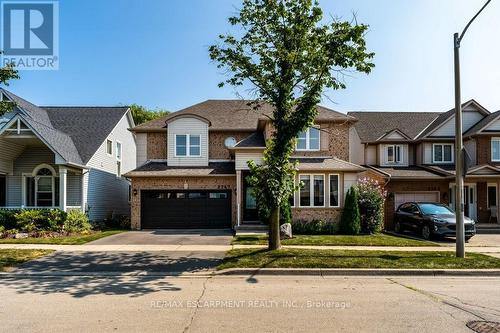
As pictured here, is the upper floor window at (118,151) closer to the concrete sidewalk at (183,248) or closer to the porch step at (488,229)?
the concrete sidewalk at (183,248)

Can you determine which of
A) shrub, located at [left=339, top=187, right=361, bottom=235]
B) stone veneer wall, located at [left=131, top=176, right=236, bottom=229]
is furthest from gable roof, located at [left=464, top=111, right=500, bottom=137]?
stone veneer wall, located at [left=131, top=176, right=236, bottom=229]

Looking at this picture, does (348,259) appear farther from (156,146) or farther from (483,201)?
(483,201)

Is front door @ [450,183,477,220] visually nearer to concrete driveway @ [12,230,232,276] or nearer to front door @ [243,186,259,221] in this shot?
front door @ [243,186,259,221]

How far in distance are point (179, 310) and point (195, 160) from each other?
52.8 ft

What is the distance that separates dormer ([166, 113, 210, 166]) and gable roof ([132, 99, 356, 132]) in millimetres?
456

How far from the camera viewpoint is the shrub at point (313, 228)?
18969mm

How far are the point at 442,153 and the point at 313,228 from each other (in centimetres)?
1221

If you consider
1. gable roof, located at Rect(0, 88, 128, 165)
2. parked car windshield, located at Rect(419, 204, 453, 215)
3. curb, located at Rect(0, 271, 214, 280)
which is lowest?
curb, located at Rect(0, 271, 214, 280)

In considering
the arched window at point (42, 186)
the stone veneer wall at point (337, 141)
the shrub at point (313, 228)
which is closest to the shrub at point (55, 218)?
the arched window at point (42, 186)

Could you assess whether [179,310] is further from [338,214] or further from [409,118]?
[409,118]

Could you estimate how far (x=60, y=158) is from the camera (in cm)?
1905

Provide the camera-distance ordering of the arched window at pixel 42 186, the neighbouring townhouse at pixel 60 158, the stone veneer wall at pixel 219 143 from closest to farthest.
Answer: the neighbouring townhouse at pixel 60 158, the arched window at pixel 42 186, the stone veneer wall at pixel 219 143

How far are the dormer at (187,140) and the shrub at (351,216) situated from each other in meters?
8.28

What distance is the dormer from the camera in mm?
22344
